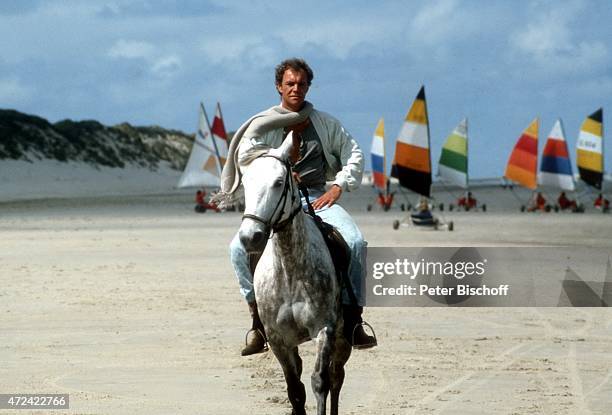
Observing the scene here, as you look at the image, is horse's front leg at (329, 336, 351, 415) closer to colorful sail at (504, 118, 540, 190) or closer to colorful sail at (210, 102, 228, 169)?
colorful sail at (210, 102, 228, 169)

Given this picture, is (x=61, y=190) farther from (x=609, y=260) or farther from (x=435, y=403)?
(x=435, y=403)

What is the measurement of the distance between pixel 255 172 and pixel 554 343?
615 cm

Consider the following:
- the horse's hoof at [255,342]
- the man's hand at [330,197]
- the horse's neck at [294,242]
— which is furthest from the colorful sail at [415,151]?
the horse's neck at [294,242]

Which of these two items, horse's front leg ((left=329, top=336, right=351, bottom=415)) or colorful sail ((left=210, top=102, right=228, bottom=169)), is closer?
horse's front leg ((left=329, top=336, right=351, bottom=415))

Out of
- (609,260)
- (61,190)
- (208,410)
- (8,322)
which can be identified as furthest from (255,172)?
(61,190)

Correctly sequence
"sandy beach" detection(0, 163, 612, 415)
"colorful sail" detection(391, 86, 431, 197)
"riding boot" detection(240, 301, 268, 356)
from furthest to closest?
"colorful sail" detection(391, 86, 431, 197) < "sandy beach" detection(0, 163, 612, 415) < "riding boot" detection(240, 301, 268, 356)

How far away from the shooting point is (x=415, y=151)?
38.4m

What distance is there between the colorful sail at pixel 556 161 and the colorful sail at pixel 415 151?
60.6 feet

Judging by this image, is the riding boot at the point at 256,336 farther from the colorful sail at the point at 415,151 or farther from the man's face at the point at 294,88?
the colorful sail at the point at 415,151

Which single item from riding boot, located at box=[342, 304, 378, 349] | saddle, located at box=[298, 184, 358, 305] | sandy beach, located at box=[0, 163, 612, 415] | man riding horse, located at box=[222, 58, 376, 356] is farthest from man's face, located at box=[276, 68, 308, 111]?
sandy beach, located at box=[0, 163, 612, 415]

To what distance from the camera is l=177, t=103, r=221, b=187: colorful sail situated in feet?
182

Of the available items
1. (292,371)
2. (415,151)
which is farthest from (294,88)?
(415,151)

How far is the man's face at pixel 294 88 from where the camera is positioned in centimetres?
641

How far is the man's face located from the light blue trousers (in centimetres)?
53
